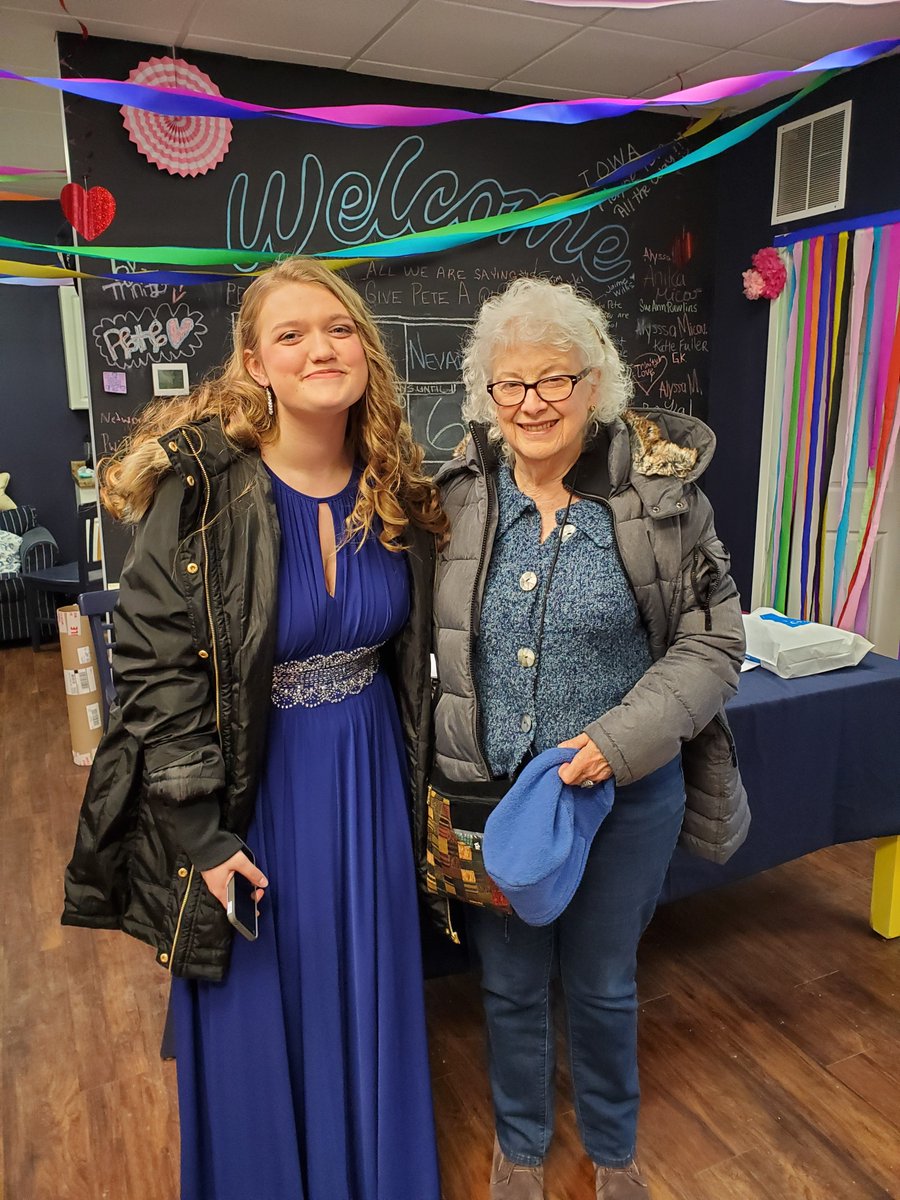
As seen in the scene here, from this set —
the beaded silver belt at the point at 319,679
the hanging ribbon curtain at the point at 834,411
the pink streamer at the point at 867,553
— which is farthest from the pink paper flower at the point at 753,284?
the beaded silver belt at the point at 319,679

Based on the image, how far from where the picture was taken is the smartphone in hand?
1304 millimetres

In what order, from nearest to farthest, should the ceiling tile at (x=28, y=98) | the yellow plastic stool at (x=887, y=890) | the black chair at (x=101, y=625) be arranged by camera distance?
1. the yellow plastic stool at (x=887, y=890)
2. the black chair at (x=101, y=625)
3. the ceiling tile at (x=28, y=98)

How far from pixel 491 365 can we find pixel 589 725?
60 centimetres

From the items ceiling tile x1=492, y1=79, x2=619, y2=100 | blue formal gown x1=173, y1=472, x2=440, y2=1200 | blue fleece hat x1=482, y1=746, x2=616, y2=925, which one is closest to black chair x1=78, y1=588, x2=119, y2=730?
blue formal gown x1=173, y1=472, x2=440, y2=1200

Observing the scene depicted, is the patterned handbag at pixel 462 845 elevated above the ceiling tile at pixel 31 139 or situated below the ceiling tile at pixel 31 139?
below

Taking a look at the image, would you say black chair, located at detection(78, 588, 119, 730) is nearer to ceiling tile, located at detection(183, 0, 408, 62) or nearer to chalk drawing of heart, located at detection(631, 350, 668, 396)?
ceiling tile, located at detection(183, 0, 408, 62)

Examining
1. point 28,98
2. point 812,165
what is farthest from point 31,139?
point 812,165

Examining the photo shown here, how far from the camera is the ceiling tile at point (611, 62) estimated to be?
3.31 m

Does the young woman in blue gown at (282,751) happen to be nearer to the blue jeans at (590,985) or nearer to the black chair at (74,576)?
the blue jeans at (590,985)

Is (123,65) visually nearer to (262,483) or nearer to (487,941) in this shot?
(262,483)

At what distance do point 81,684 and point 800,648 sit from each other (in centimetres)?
279

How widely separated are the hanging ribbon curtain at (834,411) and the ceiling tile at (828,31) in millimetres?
674

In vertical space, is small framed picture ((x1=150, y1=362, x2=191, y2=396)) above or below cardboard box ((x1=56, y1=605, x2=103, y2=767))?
above

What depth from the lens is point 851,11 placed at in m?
3.02
